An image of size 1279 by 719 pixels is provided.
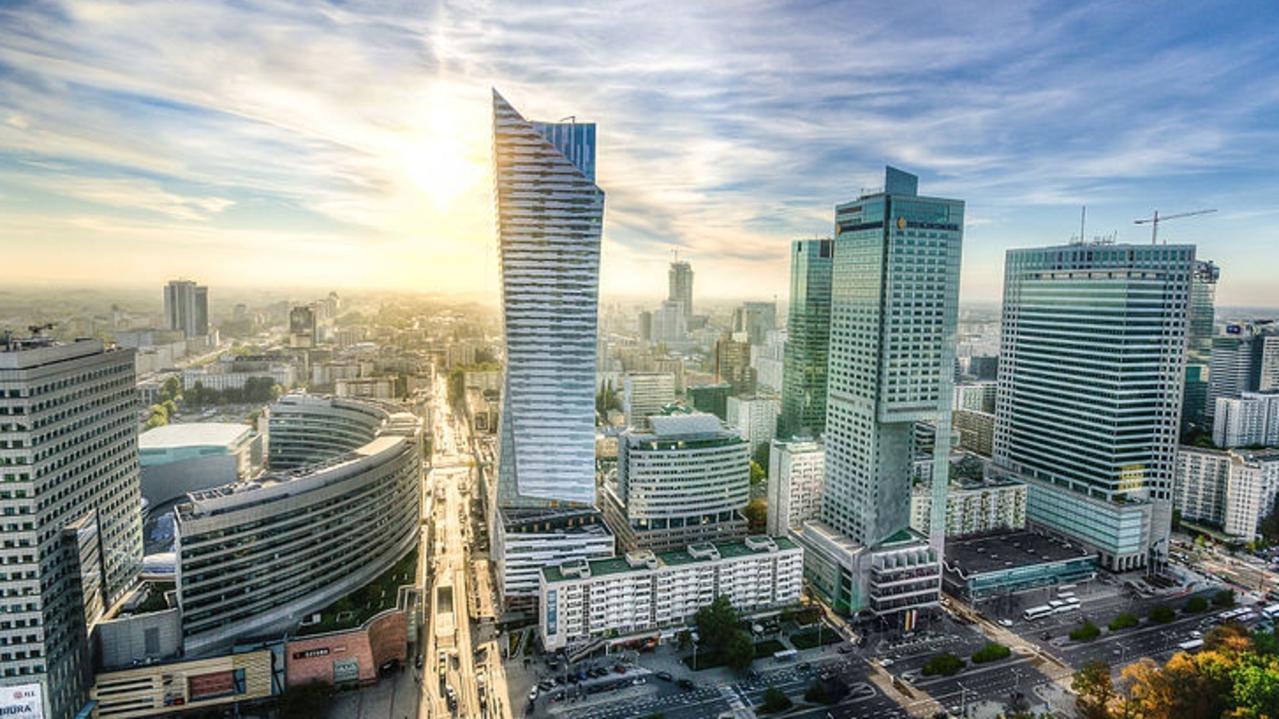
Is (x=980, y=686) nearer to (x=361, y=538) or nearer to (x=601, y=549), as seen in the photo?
(x=601, y=549)

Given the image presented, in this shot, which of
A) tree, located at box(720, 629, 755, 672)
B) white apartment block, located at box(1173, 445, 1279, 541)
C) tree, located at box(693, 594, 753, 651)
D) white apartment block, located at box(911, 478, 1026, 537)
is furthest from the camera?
white apartment block, located at box(1173, 445, 1279, 541)

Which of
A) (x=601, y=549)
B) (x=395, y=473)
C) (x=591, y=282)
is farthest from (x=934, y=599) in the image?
(x=395, y=473)

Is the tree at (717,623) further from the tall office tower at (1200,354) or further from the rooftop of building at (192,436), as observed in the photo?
the tall office tower at (1200,354)

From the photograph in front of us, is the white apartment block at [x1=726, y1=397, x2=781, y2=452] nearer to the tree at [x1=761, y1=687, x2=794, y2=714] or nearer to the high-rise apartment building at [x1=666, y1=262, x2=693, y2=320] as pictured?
the tree at [x1=761, y1=687, x2=794, y2=714]

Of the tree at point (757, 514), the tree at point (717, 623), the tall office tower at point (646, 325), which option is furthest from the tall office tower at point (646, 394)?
the tree at point (717, 623)

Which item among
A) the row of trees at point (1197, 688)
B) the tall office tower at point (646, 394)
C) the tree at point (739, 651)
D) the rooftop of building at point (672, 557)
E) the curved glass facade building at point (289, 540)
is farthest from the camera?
the tall office tower at point (646, 394)

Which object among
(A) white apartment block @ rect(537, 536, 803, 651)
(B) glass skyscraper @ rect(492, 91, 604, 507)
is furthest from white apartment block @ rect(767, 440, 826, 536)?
(B) glass skyscraper @ rect(492, 91, 604, 507)
